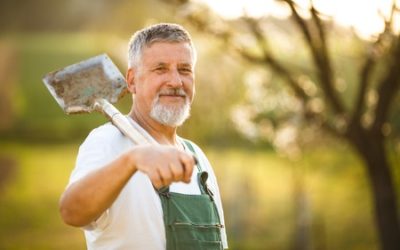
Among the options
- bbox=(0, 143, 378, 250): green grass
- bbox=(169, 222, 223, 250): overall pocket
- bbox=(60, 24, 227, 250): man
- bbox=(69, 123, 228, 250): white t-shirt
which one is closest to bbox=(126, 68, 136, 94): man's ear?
bbox=(60, 24, 227, 250): man

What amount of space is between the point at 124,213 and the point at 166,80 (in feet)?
2.09

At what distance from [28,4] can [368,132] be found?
1030 inches

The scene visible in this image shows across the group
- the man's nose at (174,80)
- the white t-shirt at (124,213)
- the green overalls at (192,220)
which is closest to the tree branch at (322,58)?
the man's nose at (174,80)

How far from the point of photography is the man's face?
9.97 ft

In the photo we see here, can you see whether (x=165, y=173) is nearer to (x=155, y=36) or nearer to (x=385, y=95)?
(x=155, y=36)

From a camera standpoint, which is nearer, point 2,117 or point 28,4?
point 2,117

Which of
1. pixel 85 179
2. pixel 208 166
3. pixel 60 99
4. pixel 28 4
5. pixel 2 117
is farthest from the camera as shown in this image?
pixel 28 4

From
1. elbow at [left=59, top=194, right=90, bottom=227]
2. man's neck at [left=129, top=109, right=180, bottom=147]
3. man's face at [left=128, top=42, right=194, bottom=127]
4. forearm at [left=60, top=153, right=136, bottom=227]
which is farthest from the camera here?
man's neck at [left=129, top=109, right=180, bottom=147]

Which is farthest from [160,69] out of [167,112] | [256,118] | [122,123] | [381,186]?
[256,118]

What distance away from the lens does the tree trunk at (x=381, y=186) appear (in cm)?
773

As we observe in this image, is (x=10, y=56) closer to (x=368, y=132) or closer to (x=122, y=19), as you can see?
(x=122, y=19)

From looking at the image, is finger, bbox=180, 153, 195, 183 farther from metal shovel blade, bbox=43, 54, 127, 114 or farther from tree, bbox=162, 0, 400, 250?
tree, bbox=162, 0, 400, 250

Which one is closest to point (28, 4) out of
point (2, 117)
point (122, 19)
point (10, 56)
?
point (10, 56)

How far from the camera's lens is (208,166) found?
11.3ft
